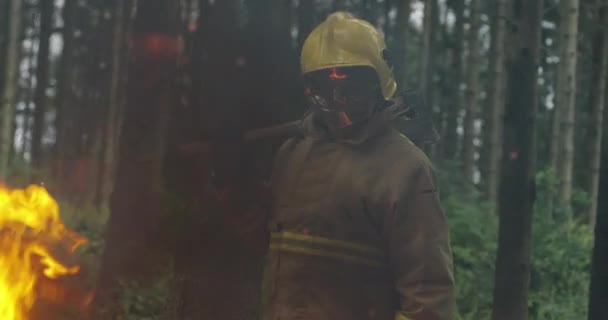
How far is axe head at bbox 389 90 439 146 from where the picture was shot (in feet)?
9.67

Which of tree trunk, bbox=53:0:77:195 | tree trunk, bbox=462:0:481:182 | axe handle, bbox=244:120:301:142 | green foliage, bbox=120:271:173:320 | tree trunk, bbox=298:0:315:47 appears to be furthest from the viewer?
tree trunk, bbox=53:0:77:195

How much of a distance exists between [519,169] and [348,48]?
408cm

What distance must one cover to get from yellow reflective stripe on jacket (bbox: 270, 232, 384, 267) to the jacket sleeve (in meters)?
0.10

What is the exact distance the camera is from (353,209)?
2824 mm

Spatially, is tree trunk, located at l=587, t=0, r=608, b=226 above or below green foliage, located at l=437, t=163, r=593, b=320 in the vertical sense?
above

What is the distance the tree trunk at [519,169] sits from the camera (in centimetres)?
664

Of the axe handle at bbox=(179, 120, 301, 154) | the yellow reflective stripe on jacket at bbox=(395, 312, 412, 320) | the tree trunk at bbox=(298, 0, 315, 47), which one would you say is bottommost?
the yellow reflective stripe on jacket at bbox=(395, 312, 412, 320)

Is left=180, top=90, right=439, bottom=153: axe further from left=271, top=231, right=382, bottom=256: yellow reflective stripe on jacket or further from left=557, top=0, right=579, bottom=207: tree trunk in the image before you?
left=557, top=0, right=579, bottom=207: tree trunk

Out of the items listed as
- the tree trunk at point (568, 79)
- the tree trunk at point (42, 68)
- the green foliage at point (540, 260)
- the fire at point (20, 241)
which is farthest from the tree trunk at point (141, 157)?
the tree trunk at point (42, 68)

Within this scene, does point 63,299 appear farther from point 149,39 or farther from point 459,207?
point 459,207

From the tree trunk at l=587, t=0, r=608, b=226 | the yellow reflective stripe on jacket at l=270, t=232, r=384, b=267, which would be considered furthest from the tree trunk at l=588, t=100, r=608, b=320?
the tree trunk at l=587, t=0, r=608, b=226

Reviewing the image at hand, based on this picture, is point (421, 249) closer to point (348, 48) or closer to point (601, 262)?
point (348, 48)

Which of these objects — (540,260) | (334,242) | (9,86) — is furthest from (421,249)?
(9,86)

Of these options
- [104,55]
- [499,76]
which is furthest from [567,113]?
[104,55]
